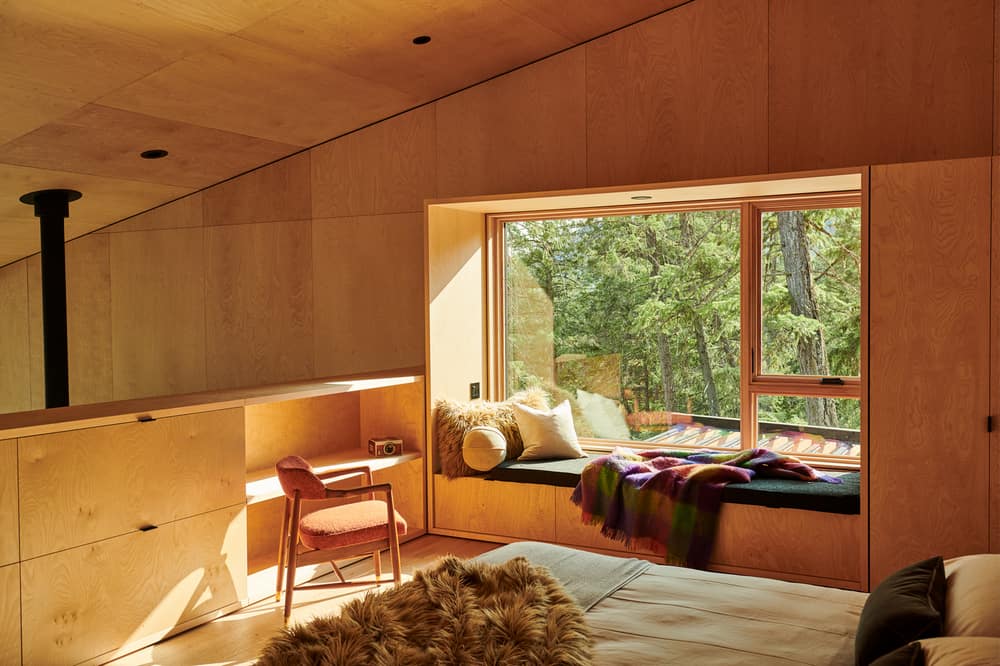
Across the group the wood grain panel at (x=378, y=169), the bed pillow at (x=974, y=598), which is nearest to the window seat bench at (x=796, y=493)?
the bed pillow at (x=974, y=598)

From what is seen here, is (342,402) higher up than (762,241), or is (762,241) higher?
(762,241)

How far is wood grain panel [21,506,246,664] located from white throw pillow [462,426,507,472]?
147cm

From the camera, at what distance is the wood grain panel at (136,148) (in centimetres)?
470

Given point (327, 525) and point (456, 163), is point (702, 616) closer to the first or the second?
point (327, 525)

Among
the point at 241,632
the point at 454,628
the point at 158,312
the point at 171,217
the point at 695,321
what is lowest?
the point at 241,632

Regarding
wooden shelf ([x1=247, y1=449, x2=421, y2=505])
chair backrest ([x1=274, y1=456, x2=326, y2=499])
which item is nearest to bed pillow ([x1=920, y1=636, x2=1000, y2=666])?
chair backrest ([x1=274, y1=456, x2=326, y2=499])

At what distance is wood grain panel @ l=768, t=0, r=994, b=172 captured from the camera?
4328 millimetres

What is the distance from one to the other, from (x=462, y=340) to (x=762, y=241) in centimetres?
199

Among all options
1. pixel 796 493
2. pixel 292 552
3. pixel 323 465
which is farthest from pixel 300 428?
pixel 796 493

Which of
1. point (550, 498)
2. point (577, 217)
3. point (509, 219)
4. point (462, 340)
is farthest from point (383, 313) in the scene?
point (550, 498)

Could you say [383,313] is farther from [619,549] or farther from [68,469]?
[68,469]

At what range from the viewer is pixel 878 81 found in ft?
14.9

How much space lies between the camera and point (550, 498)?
484 centimetres

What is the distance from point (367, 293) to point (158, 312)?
184 centimetres
